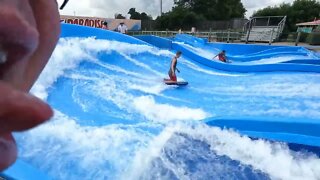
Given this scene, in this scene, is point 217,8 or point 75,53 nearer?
point 75,53

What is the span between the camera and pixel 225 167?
346 centimetres

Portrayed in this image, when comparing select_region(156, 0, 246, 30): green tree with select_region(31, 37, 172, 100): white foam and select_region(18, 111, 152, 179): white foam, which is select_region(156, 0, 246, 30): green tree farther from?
select_region(18, 111, 152, 179): white foam

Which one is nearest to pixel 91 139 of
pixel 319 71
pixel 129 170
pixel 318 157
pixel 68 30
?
pixel 129 170

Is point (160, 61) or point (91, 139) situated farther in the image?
point (160, 61)

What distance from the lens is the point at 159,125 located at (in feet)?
15.1

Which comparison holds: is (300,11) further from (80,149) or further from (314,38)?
(80,149)

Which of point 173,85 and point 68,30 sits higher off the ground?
point 68,30

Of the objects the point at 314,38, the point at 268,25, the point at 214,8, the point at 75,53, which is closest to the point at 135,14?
the point at 214,8

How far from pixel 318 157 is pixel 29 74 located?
11.8ft

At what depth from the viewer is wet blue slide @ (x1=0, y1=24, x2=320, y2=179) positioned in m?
3.35

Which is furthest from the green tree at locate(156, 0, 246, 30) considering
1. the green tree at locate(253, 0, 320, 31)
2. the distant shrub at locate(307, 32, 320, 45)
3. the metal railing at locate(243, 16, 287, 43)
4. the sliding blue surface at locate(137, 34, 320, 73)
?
the sliding blue surface at locate(137, 34, 320, 73)

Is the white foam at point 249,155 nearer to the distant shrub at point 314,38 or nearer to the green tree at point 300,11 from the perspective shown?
the distant shrub at point 314,38

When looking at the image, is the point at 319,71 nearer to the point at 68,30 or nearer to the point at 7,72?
the point at 68,30

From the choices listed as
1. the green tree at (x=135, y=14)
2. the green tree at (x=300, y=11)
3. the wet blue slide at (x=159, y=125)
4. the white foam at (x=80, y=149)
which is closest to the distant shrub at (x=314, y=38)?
the wet blue slide at (x=159, y=125)
